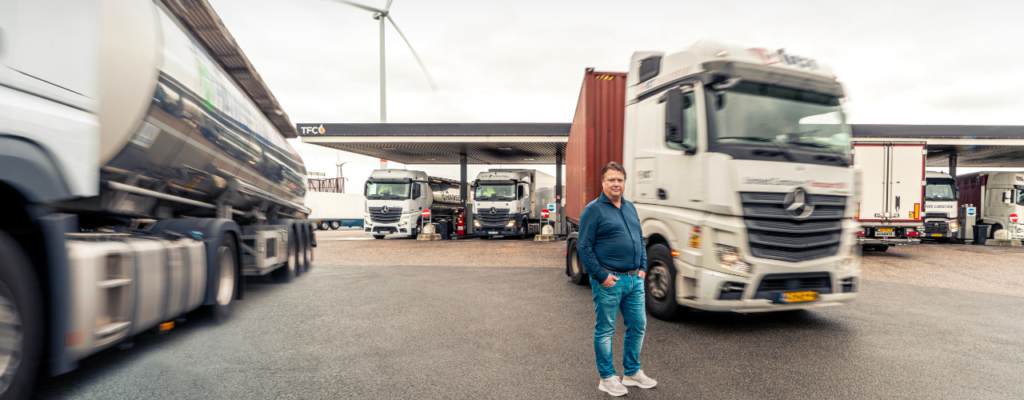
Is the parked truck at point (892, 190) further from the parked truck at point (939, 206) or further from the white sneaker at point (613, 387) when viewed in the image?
the white sneaker at point (613, 387)

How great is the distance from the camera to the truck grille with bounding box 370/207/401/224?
19.6 meters

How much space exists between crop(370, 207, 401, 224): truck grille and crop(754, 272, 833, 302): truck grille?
54.1ft

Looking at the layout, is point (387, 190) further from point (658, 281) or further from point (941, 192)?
point (941, 192)

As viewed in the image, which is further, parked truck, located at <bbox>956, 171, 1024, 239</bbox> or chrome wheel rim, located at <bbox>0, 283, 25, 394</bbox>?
parked truck, located at <bbox>956, 171, 1024, 239</bbox>

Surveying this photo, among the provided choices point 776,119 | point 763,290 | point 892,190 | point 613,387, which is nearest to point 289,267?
point 613,387

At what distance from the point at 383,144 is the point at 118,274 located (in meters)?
18.9

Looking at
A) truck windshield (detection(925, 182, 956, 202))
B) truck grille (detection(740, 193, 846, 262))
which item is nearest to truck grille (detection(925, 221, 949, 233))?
truck windshield (detection(925, 182, 956, 202))

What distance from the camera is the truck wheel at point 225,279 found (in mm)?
5395

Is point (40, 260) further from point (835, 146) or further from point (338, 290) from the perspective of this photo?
point (835, 146)

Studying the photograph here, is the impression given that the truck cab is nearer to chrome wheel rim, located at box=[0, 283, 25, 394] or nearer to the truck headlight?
the truck headlight

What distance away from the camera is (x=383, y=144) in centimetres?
2186

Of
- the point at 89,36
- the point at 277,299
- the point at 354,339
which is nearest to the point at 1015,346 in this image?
the point at 354,339

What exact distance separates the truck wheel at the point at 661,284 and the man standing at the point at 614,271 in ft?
6.29

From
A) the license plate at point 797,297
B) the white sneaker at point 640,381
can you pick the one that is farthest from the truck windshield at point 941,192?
the white sneaker at point 640,381
